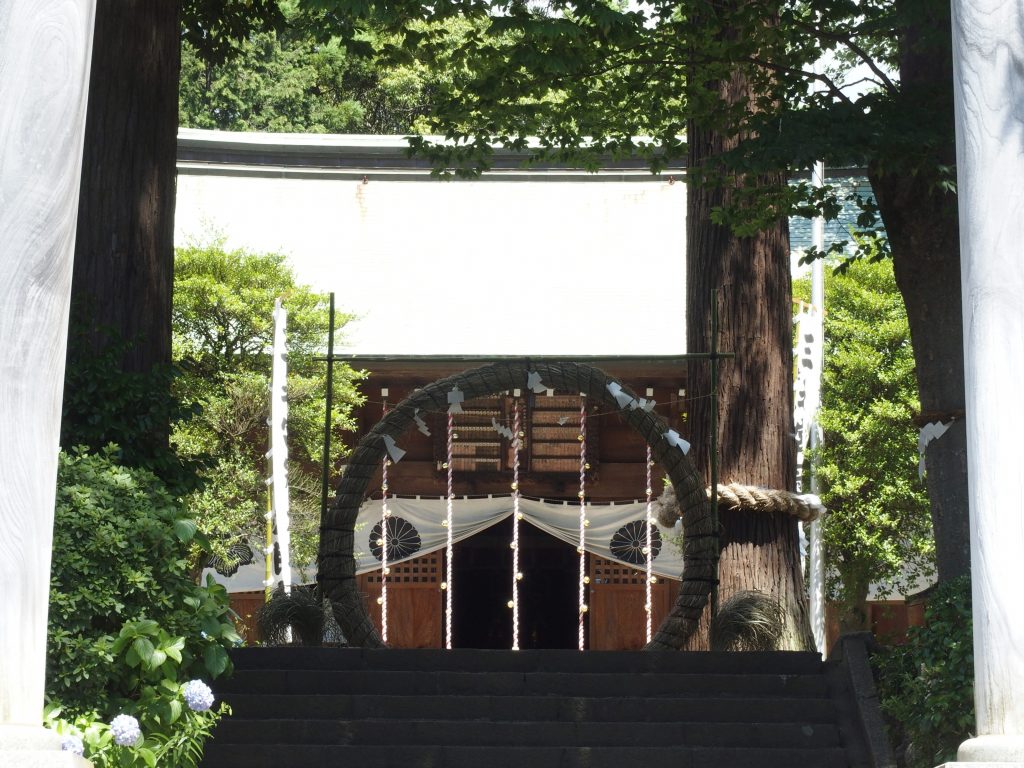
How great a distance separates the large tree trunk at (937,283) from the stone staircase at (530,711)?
122cm

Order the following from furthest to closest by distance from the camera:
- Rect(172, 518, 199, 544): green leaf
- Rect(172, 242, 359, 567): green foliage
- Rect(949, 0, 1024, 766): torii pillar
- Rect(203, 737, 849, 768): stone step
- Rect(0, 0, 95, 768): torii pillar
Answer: Rect(172, 242, 359, 567): green foliage < Rect(203, 737, 849, 768): stone step < Rect(172, 518, 199, 544): green leaf < Rect(949, 0, 1024, 766): torii pillar < Rect(0, 0, 95, 768): torii pillar

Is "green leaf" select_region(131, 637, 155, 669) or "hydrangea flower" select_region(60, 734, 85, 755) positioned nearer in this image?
"hydrangea flower" select_region(60, 734, 85, 755)

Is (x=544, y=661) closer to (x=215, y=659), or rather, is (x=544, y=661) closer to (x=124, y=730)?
(x=215, y=659)

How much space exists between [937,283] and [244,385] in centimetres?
914

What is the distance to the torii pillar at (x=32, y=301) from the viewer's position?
14.6ft

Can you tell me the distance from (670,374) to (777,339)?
6.17 m

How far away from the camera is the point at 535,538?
18703mm

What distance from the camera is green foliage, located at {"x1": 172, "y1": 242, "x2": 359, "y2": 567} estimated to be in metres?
15.0

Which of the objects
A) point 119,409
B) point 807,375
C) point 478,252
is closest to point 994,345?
point 119,409

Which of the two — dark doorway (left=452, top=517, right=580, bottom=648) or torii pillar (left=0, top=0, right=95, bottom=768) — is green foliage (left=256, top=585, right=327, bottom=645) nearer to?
torii pillar (left=0, top=0, right=95, bottom=768)

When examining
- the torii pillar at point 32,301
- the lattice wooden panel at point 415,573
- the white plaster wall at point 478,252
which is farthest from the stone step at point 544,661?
the white plaster wall at point 478,252

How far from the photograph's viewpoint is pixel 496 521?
16594mm

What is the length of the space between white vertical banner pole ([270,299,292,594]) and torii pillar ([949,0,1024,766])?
939cm

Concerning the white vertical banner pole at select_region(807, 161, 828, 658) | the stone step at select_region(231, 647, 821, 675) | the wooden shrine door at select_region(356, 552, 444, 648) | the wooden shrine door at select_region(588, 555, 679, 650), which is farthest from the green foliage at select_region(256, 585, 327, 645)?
the wooden shrine door at select_region(588, 555, 679, 650)
